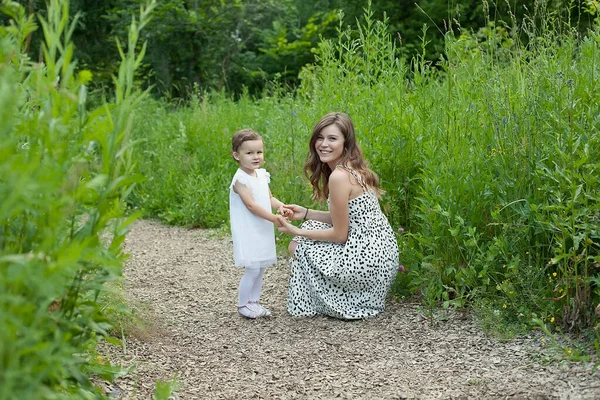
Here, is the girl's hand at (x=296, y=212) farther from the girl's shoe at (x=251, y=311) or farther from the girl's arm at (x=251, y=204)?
the girl's shoe at (x=251, y=311)

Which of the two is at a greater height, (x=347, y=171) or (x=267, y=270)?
(x=347, y=171)

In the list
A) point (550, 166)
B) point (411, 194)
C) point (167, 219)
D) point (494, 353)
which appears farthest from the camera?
point (167, 219)

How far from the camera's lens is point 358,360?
376 centimetres

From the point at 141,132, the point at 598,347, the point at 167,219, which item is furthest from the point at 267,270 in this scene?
the point at 141,132

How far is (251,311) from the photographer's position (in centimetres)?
455

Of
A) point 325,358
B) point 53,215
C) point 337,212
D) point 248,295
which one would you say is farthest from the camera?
point 248,295

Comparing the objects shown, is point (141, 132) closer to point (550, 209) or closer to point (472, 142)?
point (472, 142)

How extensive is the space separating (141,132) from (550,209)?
704cm

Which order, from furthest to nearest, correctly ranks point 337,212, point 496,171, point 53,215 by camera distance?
point 337,212, point 496,171, point 53,215

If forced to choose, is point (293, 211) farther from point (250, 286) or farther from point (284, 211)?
point (250, 286)

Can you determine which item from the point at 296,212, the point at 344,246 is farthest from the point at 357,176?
the point at 296,212

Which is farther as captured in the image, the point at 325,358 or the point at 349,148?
the point at 349,148

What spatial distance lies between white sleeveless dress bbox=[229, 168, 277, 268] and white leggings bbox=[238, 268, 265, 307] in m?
0.07

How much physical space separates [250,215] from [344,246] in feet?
2.00
